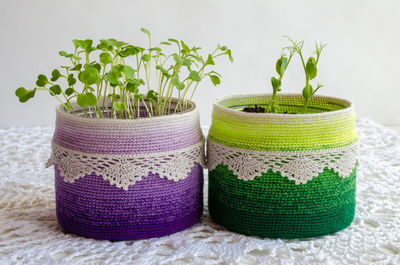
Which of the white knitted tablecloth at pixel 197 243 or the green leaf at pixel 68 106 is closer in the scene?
the white knitted tablecloth at pixel 197 243

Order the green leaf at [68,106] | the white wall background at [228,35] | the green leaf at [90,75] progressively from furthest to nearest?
the white wall background at [228,35] < the green leaf at [68,106] < the green leaf at [90,75]

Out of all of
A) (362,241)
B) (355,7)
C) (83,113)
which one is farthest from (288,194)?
(355,7)

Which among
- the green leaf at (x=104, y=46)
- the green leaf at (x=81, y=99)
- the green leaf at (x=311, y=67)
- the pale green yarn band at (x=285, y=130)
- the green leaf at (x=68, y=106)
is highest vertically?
the green leaf at (x=104, y=46)

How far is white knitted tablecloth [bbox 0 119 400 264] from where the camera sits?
0.68 m

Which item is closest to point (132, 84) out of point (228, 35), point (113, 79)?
point (113, 79)

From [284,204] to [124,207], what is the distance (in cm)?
23

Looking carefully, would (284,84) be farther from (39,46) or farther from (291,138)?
(291,138)

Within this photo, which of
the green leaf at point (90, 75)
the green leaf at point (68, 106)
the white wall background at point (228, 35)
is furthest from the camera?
the white wall background at point (228, 35)

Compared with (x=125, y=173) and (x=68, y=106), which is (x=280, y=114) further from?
(x=68, y=106)

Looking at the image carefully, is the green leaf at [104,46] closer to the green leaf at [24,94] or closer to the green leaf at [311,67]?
the green leaf at [24,94]

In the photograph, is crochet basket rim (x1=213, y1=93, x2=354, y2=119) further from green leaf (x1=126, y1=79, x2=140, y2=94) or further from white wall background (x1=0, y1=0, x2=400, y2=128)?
white wall background (x1=0, y1=0, x2=400, y2=128)

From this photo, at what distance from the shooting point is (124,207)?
721mm

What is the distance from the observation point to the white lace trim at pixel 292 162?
710 mm

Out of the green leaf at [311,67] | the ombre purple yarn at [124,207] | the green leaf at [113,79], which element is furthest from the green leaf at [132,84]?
the green leaf at [311,67]
